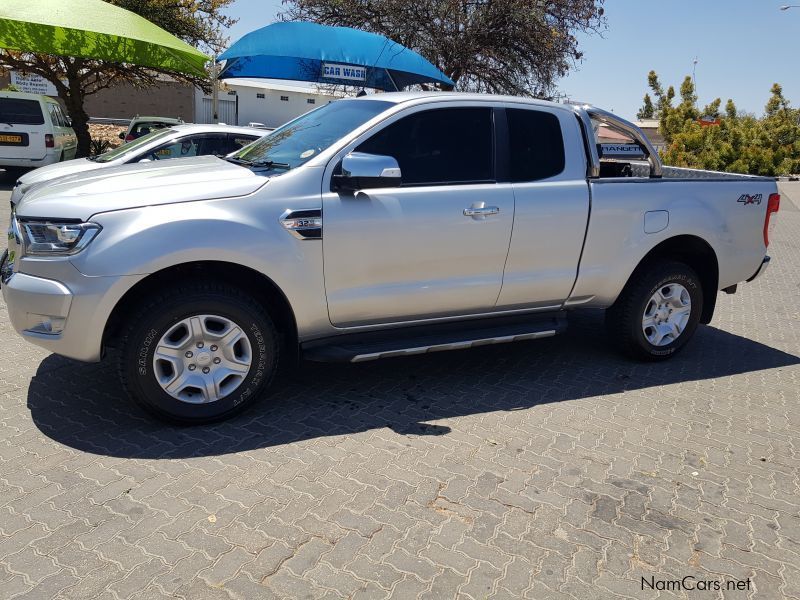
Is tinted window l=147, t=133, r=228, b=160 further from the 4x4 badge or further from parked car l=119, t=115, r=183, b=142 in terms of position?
parked car l=119, t=115, r=183, b=142

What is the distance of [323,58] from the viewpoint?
1376 centimetres

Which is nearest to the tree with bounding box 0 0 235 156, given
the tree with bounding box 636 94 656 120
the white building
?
the white building

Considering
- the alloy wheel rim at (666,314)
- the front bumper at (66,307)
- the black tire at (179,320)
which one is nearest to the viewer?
the front bumper at (66,307)

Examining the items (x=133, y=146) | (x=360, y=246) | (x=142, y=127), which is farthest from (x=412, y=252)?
(x=142, y=127)

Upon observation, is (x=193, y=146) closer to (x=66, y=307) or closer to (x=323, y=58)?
(x=66, y=307)

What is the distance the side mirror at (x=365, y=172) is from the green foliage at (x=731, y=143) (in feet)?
78.6

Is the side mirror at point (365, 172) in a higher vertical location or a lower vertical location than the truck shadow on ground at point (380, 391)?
higher

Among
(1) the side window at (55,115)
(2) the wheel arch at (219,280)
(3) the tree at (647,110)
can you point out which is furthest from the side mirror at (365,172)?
(3) the tree at (647,110)

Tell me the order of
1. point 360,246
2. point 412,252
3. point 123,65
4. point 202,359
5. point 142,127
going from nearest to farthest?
point 202,359
point 360,246
point 412,252
point 142,127
point 123,65

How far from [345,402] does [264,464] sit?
0.92 m

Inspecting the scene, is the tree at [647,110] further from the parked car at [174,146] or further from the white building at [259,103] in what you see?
the parked car at [174,146]

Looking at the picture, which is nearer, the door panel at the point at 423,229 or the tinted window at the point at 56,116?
the door panel at the point at 423,229

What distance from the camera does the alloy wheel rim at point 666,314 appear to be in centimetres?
531

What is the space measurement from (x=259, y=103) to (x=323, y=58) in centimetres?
3271
